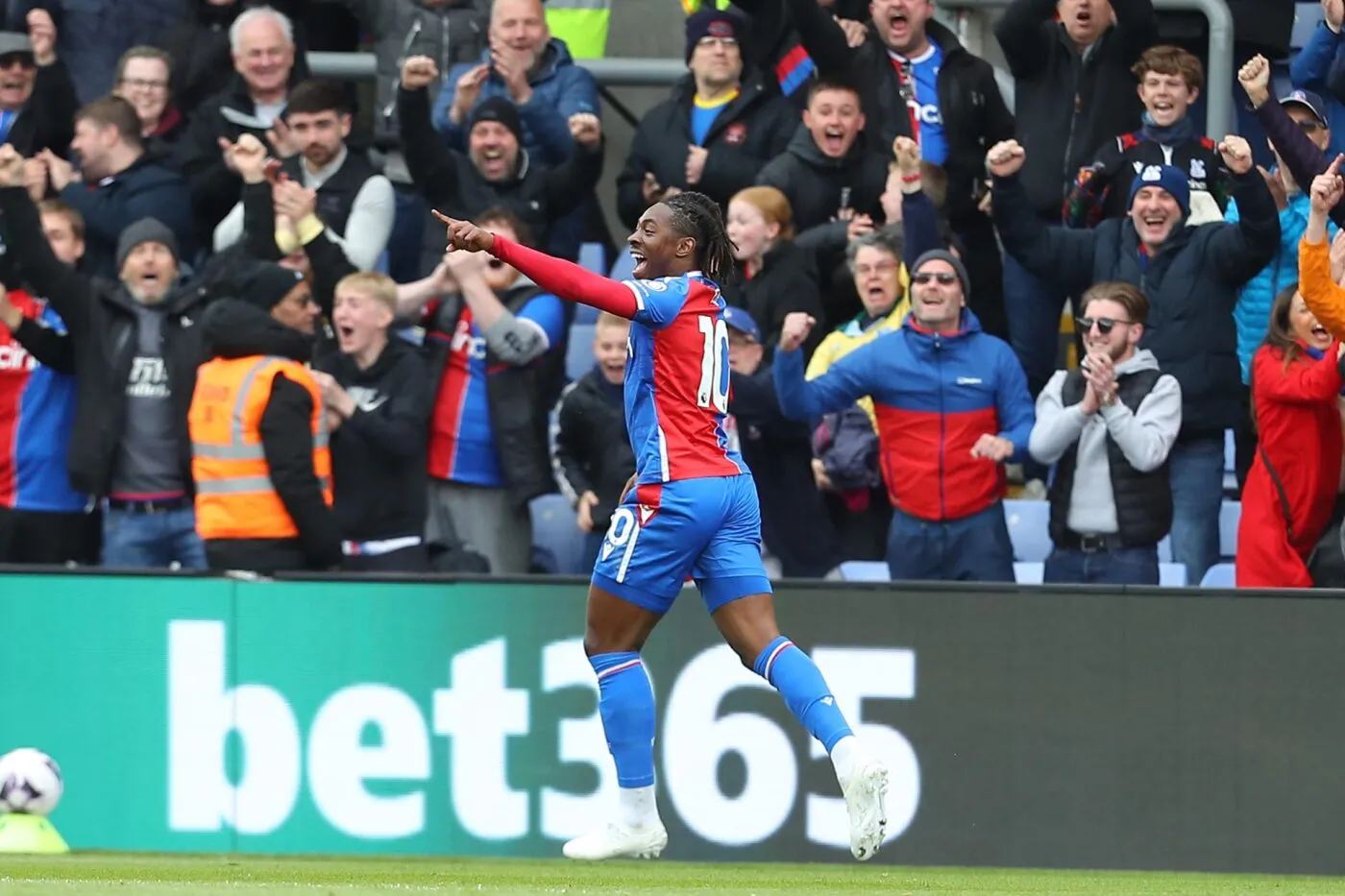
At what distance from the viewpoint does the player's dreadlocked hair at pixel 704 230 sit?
6.11 metres

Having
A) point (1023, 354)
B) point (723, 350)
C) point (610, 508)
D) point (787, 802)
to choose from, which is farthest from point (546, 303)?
point (723, 350)

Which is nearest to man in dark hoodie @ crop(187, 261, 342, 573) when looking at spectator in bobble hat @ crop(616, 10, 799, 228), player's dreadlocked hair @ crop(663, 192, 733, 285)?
spectator in bobble hat @ crop(616, 10, 799, 228)

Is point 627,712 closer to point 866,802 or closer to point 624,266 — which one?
point 866,802

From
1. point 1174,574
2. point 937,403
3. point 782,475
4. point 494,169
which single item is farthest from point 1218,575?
point 494,169

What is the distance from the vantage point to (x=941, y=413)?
8.80 meters

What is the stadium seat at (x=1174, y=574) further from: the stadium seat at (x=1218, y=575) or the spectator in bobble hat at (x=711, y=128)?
the spectator in bobble hat at (x=711, y=128)

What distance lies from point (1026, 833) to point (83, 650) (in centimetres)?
360

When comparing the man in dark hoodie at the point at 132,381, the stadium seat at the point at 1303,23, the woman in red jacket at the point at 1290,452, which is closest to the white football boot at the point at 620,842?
the woman in red jacket at the point at 1290,452

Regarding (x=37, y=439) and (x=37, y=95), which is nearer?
(x=37, y=439)

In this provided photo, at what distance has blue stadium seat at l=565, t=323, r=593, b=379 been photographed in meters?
10.4

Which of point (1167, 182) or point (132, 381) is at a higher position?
point (1167, 182)

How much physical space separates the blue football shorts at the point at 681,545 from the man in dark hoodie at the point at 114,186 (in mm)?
4943

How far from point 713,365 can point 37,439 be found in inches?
178

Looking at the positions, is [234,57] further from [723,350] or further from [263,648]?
[723,350]
